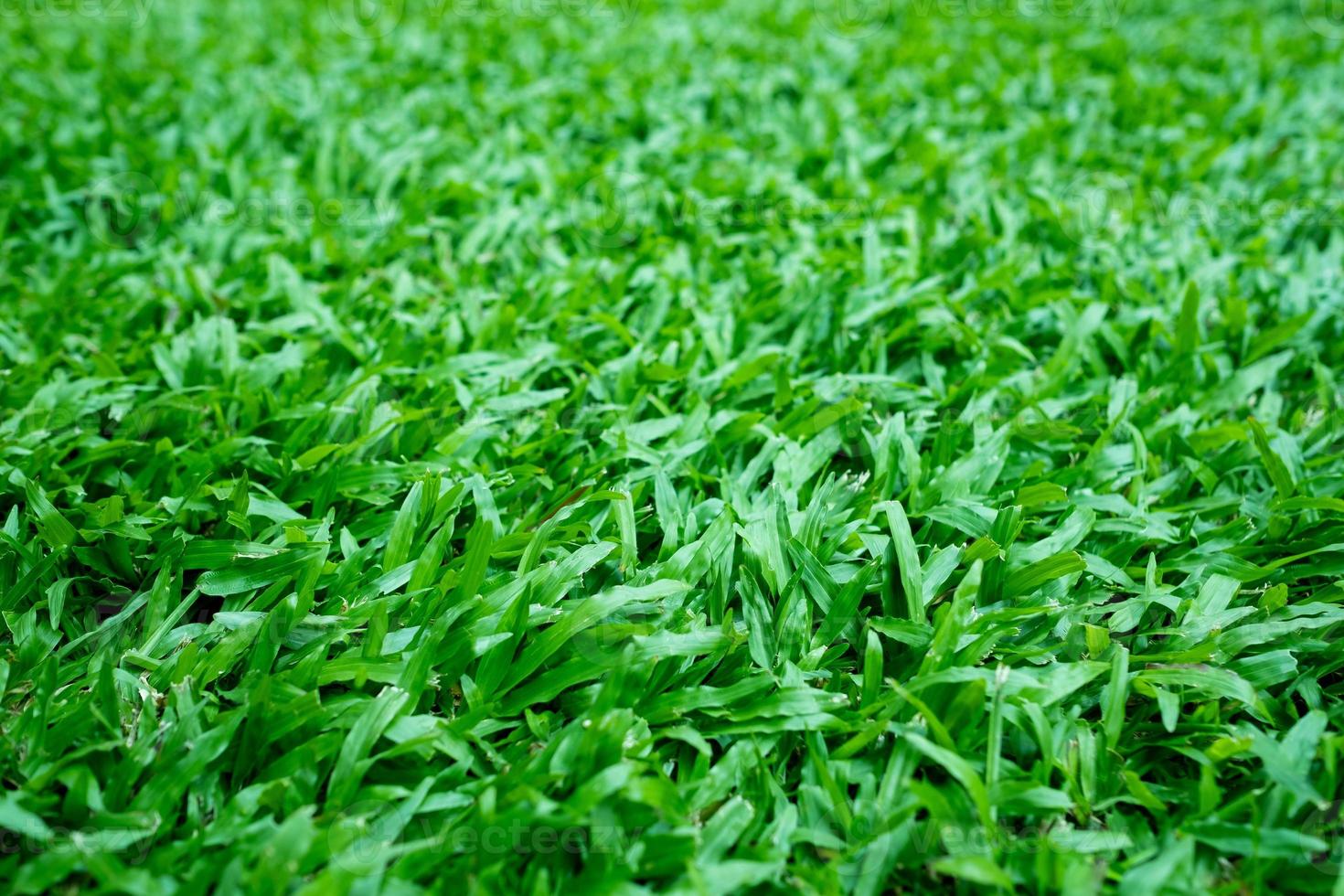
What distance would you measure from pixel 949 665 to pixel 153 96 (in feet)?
10.4

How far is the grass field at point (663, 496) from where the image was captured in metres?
1.23

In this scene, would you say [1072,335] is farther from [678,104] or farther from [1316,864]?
[678,104]

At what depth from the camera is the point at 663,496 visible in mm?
1701

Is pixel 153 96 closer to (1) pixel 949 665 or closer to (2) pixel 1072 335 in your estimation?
(2) pixel 1072 335

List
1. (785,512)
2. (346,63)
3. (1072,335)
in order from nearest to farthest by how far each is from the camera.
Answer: (785,512)
(1072,335)
(346,63)

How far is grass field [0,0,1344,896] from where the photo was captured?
1.23 m

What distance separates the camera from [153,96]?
3.29 m

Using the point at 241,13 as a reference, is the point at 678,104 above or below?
below

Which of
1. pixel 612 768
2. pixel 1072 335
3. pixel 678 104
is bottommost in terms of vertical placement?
pixel 612 768

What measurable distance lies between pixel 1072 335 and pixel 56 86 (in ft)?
10.8

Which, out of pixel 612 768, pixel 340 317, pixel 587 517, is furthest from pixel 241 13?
pixel 612 768

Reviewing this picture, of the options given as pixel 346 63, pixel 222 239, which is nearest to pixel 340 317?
pixel 222 239

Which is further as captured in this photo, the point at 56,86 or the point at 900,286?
the point at 56,86

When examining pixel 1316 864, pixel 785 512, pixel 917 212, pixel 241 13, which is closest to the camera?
pixel 1316 864
